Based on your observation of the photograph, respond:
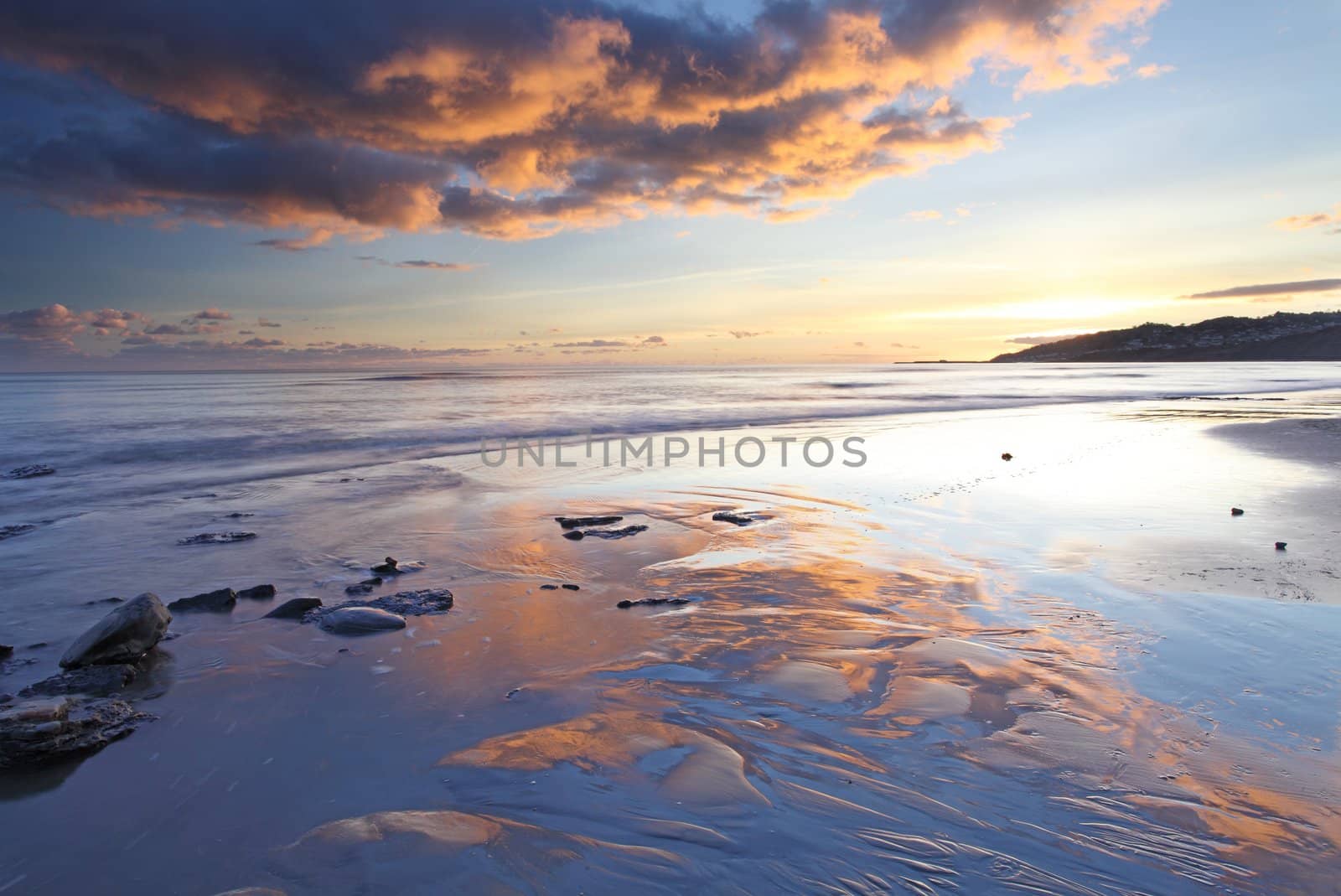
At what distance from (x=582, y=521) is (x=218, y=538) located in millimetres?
4071

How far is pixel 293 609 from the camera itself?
503cm

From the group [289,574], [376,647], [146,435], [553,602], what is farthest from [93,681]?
[146,435]

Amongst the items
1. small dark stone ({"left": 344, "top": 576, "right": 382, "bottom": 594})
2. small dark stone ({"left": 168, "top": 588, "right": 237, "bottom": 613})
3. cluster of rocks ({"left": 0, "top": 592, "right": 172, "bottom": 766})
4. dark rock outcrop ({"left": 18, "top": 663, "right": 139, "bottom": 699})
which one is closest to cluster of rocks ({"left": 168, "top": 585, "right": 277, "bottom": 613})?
small dark stone ({"left": 168, "top": 588, "right": 237, "bottom": 613})

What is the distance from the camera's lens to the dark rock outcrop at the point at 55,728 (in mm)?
3100

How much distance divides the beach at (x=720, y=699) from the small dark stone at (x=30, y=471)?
466 centimetres

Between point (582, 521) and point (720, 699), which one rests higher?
point (582, 521)

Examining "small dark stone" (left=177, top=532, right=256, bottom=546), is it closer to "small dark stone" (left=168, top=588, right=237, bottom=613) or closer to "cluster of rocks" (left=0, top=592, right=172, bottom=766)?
"small dark stone" (left=168, top=588, right=237, bottom=613)

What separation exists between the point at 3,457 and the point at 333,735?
686 inches

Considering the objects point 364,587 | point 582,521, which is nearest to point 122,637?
point 364,587

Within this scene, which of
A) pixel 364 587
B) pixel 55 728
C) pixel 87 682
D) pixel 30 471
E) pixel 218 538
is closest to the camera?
pixel 55 728

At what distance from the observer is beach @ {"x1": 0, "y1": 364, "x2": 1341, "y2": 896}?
2445 mm

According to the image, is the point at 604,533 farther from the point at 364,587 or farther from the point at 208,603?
the point at 208,603

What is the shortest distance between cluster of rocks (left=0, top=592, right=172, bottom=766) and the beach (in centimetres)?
15

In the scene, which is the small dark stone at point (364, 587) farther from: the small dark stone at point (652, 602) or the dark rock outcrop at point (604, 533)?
the small dark stone at point (652, 602)
